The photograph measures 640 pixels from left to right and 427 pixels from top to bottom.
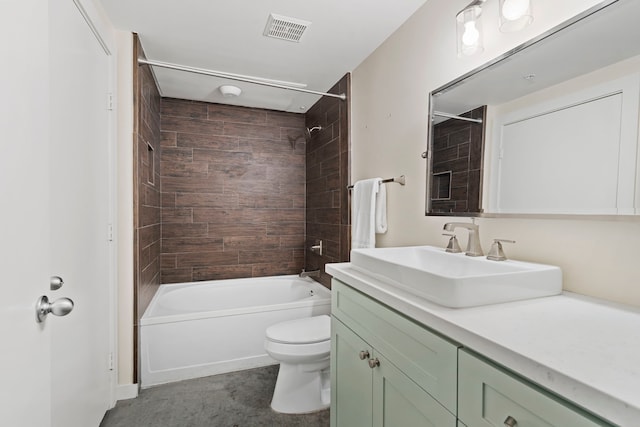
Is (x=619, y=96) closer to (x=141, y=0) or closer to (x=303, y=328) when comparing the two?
(x=303, y=328)

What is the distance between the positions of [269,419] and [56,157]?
1.71 m

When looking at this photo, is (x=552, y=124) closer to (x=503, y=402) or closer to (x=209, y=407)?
(x=503, y=402)

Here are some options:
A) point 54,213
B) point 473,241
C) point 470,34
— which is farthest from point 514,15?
point 54,213

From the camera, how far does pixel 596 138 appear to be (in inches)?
36.7

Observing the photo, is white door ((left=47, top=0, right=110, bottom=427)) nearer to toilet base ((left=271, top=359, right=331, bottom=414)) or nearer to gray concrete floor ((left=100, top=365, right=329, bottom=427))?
gray concrete floor ((left=100, top=365, right=329, bottom=427))

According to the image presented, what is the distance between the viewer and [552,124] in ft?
3.47

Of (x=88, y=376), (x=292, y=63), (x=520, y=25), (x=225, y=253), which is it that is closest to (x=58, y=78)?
(x=88, y=376)

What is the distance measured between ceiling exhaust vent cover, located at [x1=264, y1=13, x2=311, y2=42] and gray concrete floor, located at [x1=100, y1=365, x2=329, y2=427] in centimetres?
237

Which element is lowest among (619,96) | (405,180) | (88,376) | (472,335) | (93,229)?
(88,376)

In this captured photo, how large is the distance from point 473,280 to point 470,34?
3.62ft

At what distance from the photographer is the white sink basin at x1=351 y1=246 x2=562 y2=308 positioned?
32.7 inches

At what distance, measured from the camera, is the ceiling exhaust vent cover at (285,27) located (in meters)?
1.81

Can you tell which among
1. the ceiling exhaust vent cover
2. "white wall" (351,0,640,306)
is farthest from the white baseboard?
the ceiling exhaust vent cover

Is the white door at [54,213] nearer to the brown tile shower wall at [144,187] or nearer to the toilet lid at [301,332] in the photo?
the brown tile shower wall at [144,187]
